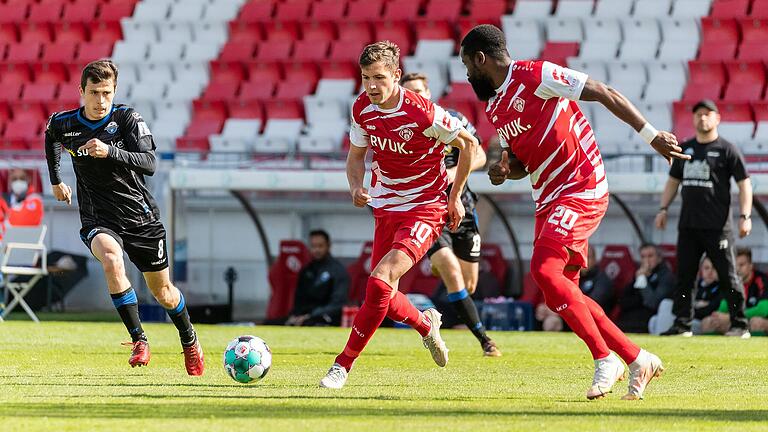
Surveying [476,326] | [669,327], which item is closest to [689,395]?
[476,326]

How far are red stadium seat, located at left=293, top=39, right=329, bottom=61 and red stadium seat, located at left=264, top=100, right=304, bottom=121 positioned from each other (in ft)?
3.12

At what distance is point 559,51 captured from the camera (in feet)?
64.3

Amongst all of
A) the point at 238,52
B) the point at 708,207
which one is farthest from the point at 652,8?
the point at 708,207

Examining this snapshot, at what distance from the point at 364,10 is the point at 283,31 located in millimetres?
1494

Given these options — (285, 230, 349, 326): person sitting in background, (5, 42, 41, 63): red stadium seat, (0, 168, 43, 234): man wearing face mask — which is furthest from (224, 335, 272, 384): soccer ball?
(5, 42, 41, 63): red stadium seat

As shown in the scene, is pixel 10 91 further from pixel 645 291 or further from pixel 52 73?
pixel 645 291

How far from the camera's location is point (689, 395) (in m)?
7.05

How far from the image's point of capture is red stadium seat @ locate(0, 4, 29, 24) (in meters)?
23.8

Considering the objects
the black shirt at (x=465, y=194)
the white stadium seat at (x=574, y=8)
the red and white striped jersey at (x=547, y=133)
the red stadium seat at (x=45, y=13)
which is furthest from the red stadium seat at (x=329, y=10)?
the red and white striped jersey at (x=547, y=133)

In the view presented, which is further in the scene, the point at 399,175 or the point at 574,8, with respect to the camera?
the point at 574,8

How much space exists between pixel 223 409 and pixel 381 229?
209cm

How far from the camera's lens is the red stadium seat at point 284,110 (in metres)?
20.3

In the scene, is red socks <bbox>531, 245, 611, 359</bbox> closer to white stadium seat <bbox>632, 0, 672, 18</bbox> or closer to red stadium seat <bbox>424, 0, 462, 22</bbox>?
white stadium seat <bbox>632, 0, 672, 18</bbox>

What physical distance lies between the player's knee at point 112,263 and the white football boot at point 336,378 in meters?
1.67
